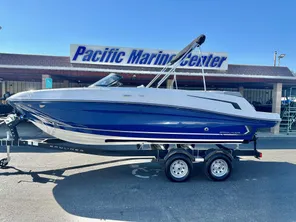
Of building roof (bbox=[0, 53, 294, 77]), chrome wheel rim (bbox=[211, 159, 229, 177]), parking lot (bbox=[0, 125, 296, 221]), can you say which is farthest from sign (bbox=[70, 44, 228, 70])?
chrome wheel rim (bbox=[211, 159, 229, 177])

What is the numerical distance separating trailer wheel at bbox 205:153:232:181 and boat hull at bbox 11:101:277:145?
15.9 inches

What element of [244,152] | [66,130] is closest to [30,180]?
[66,130]

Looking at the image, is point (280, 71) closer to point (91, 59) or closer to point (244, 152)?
point (244, 152)

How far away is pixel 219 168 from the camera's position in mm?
4523

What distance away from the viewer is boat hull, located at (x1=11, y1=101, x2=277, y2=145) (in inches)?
167

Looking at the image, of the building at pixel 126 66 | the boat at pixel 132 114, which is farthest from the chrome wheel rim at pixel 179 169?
the building at pixel 126 66

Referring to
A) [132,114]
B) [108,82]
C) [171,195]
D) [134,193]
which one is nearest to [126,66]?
[108,82]

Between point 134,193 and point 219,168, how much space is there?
2087mm

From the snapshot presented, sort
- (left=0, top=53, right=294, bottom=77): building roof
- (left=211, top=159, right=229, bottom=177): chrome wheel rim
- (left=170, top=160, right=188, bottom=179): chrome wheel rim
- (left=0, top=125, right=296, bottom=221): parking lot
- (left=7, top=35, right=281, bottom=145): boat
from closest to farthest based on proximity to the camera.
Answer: (left=0, top=125, right=296, bottom=221): parking lot, (left=7, top=35, right=281, bottom=145): boat, (left=170, top=160, right=188, bottom=179): chrome wheel rim, (left=211, top=159, right=229, bottom=177): chrome wheel rim, (left=0, top=53, right=294, bottom=77): building roof

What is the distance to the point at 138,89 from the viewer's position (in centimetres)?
441

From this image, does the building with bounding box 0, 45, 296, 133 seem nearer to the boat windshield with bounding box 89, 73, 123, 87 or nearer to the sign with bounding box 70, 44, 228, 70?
the sign with bounding box 70, 44, 228, 70

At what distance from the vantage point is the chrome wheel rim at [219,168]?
449 centimetres

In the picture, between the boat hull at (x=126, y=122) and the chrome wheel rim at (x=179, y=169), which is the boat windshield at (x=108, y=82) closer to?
the boat hull at (x=126, y=122)

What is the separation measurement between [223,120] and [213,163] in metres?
1.03
